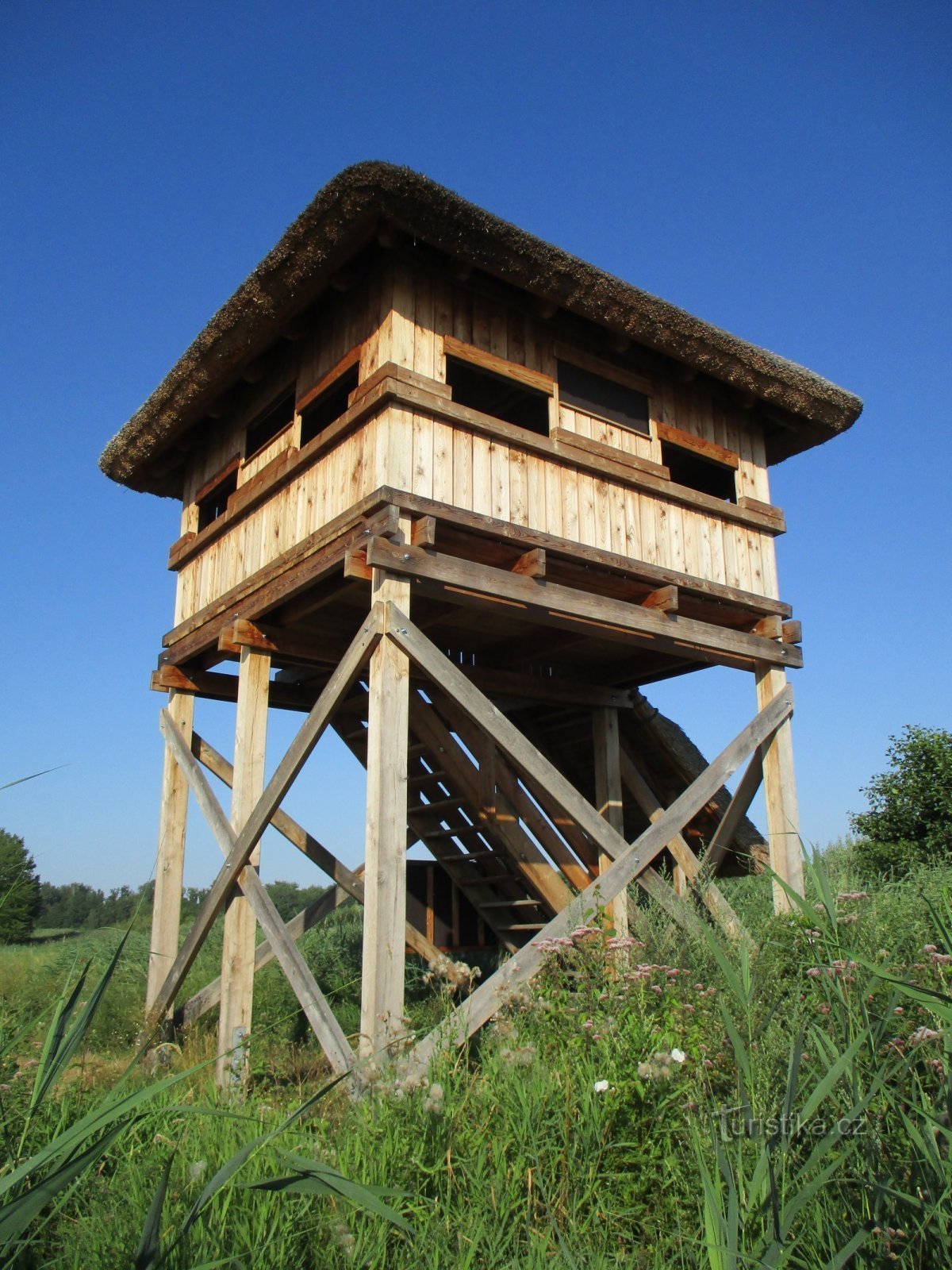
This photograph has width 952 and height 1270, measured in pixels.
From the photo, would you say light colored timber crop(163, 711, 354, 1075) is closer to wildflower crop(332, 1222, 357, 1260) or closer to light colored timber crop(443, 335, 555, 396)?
wildflower crop(332, 1222, 357, 1260)

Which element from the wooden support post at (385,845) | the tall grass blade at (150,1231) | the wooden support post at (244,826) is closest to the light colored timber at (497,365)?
the wooden support post at (385,845)

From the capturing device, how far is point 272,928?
6309mm

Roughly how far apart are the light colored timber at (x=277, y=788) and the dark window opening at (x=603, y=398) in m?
2.63

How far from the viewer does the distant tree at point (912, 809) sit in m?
12.7

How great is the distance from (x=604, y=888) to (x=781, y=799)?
2.41 meters

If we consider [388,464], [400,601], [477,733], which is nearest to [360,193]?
[388,464]

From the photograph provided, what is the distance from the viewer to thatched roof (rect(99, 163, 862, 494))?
6.21m

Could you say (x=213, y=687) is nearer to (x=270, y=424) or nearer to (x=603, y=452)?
(x=270, y=424)

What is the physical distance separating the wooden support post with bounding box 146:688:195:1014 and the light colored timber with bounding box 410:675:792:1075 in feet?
12.3

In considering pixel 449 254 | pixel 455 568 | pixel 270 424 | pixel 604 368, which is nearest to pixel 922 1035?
pixel 455 568

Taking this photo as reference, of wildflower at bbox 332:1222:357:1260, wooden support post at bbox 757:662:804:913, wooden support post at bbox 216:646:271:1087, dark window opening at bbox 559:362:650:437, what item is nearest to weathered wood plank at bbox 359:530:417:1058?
wooden support post at bbox 216:646:271:1087

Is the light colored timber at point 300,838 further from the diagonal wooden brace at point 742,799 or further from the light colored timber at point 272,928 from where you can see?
the diagonal wooden brace at point 742,799

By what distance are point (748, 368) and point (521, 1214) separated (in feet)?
22.7

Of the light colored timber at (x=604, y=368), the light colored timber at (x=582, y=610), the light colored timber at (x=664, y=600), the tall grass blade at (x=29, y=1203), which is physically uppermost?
the light colored timber at (x=604, y=368)
